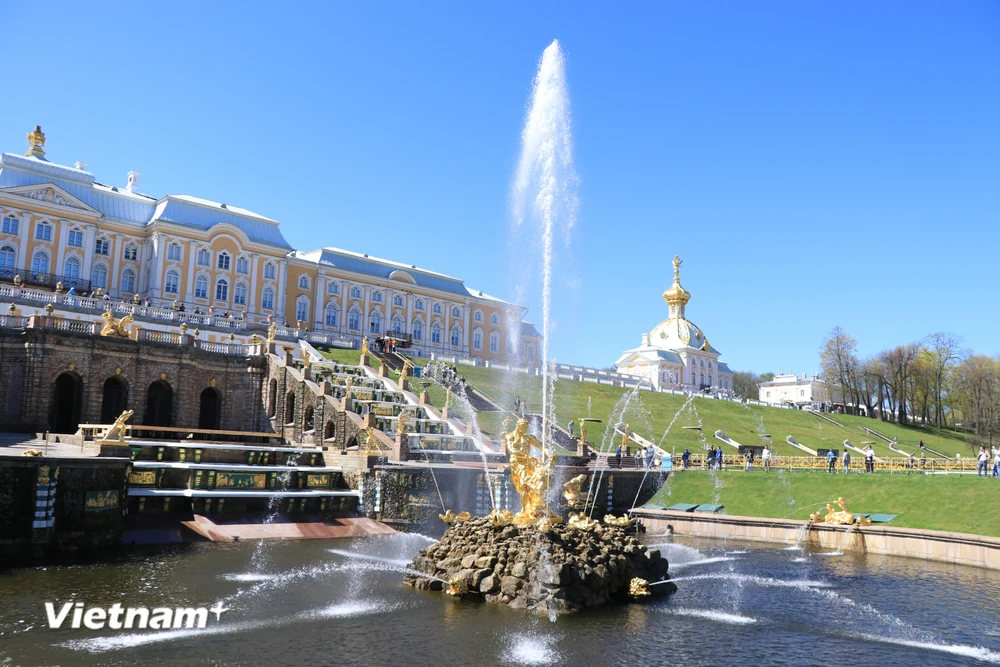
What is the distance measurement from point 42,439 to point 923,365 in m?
83.0

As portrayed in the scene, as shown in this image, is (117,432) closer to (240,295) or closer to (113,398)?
(113,398)

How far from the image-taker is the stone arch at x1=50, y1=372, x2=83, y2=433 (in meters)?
33.5

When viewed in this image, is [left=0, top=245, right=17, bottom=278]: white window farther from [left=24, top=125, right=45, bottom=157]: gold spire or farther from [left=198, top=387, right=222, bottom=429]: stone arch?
[left=198, top=387, right=222, bottom=429]: stone arch

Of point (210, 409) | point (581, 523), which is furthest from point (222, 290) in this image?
point (581, 523)

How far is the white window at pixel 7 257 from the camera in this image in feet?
169

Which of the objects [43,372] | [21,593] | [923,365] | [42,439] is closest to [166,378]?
[43,372]

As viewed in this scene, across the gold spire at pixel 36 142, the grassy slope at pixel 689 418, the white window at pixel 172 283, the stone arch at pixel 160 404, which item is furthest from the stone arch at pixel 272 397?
the gold spire at pixel 36 142

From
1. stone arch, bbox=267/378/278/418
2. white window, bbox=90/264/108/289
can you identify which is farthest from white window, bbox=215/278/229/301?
stone arch, bbox=267/378/278/418

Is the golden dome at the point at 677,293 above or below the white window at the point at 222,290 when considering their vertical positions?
above

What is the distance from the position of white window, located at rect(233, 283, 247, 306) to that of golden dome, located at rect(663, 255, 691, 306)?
66.6 m

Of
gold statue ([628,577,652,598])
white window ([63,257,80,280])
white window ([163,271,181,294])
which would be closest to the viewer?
gold statue ([628,577,652,598])

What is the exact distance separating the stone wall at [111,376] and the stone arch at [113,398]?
0.24 metres

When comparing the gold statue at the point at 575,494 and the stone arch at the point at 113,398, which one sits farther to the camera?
the stone arch at the point at 113,398

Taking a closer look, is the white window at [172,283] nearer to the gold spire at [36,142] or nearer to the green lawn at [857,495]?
the gold spire at [36,142]
